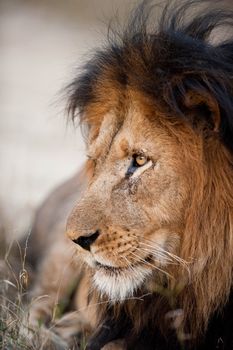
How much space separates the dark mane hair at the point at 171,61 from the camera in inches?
153

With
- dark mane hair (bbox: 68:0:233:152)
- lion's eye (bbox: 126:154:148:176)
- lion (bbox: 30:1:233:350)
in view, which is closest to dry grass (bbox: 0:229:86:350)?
lion (bbox: 30:1:233:350)

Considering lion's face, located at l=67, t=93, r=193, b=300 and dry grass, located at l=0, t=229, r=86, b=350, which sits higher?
lion's face, located at l=67, t=93, r=193, b=300

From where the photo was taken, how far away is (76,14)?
15586mm

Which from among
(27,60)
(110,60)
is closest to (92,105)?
(110,60)

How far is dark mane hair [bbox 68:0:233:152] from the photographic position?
153 inches

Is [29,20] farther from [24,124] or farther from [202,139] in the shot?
[202,139]

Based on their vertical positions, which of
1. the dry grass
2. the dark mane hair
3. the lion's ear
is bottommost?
the dry grass

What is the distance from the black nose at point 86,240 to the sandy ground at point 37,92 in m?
0.87

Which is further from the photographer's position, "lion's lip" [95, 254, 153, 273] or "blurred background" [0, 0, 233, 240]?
"blurred background" [0, 0, 233, 240]

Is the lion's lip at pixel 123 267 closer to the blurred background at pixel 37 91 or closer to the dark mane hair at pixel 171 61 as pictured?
the dark mane hair at pixel 171 61

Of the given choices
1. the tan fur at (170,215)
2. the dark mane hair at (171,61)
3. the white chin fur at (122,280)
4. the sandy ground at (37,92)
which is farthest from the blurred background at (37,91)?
the white chin fur at (122,280)

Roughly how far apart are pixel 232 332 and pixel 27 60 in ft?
31.5

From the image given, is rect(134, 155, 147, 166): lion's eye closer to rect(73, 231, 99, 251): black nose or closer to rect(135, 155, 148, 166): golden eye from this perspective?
rect(135, 155, 148, 166): golden eye

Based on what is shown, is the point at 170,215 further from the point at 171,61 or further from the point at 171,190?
the point at 171,61
